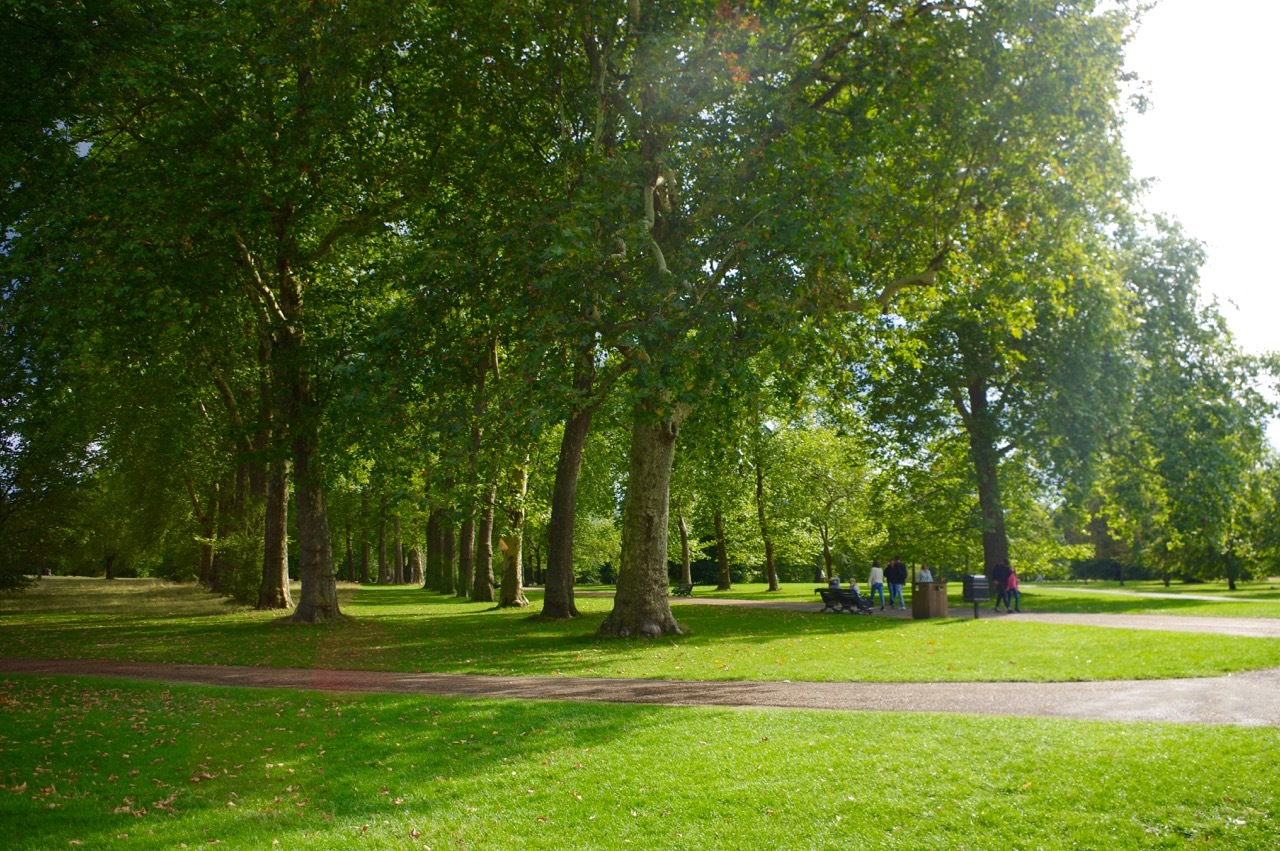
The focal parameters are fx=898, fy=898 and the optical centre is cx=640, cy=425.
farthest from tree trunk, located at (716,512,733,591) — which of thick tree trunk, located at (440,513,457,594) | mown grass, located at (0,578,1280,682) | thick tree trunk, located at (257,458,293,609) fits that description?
thick tree trunk, located at (257,458,293,609)

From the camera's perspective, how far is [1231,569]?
4912cm

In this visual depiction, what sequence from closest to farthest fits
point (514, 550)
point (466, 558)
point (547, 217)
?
1. point (547, 217)
2. point (514, 550)
3. point (466, 558)

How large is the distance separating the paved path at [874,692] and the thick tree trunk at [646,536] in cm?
576

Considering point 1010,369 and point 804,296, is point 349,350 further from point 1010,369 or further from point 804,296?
point 1010,369

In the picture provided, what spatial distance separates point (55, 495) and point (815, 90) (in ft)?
106

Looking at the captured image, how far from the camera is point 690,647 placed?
17828 mm

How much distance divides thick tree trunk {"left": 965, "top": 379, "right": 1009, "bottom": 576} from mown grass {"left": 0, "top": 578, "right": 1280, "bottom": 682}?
8.01 meters

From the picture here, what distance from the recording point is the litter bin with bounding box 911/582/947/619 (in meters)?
24.3

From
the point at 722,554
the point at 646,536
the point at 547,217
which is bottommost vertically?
the point at 722,554

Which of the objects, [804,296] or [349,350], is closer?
[804,296]

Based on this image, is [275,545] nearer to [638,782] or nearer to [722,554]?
[638,782]

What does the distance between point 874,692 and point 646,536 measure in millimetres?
8137

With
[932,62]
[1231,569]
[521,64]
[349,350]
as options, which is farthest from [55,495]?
[1231,569]

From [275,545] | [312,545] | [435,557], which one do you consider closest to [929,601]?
[312,545]
